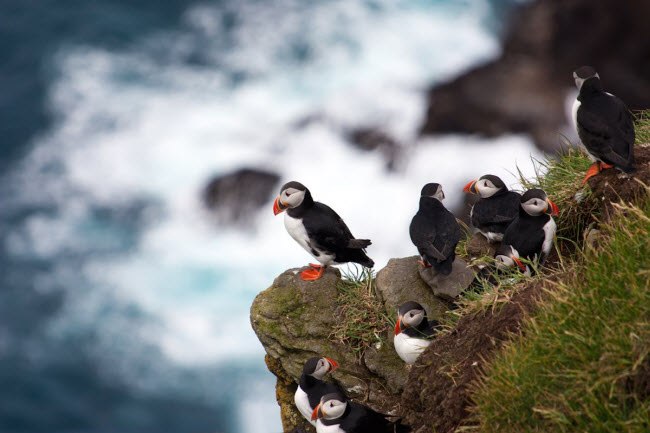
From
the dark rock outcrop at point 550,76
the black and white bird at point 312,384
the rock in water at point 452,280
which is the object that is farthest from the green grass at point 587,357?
the dark rock outcrop at point 550,76

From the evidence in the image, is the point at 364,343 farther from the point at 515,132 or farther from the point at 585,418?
the point at 515,132

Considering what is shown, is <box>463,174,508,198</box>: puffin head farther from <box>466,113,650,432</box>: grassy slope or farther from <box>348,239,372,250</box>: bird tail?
<box>466,113,650,432</box>: grassy slope

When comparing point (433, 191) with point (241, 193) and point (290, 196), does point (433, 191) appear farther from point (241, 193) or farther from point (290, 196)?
point (241, 193)

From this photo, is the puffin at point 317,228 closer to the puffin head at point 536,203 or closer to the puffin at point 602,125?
the puffin head at point 536,203

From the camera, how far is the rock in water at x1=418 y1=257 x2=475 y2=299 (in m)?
6.68

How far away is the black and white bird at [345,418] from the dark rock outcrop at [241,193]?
12.4m

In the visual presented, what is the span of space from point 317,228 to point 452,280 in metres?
1.50

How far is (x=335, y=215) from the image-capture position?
23.8 ft

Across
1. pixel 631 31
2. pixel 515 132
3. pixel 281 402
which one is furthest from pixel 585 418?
pixel 631 31

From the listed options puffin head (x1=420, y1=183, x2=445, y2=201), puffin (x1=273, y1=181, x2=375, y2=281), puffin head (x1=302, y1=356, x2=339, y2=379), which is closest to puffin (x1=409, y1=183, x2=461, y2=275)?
puffin head (x1=420, y1=183, x2=445, y2=201)

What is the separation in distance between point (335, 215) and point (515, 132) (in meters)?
11.7

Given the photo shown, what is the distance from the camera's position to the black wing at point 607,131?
563cm

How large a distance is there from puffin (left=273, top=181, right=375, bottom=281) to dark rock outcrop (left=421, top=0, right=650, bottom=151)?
11312 millimetres

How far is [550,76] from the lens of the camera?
18.7 meters
